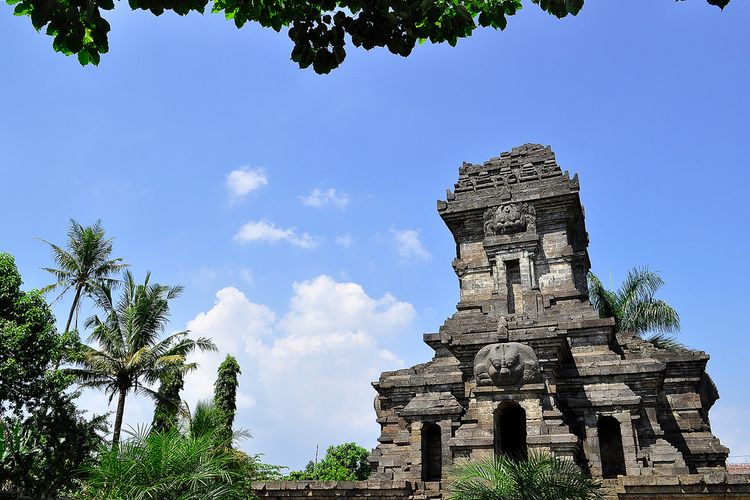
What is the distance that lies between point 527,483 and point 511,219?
41.1 feet

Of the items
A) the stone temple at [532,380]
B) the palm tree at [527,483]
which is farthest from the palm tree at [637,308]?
the palm tree at [527,483]

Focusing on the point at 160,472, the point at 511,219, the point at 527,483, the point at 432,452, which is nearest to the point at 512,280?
the point at 511,219

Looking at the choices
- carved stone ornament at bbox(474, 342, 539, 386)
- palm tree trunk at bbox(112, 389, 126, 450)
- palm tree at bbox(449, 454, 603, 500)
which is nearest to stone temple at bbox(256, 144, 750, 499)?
carved stone ornament at bbox(474, 342, 539, 386)

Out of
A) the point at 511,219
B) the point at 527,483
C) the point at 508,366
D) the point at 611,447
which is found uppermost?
the point at 511,219

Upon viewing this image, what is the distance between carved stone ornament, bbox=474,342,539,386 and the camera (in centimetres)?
1453

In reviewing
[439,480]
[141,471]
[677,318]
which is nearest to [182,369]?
[439,480]

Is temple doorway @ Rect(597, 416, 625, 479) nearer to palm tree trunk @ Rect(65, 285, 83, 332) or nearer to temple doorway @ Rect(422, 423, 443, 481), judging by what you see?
temple doorway @ Rect(422, 423, 443, 481)

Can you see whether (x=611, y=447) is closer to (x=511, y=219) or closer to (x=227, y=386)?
(x=511, y=219)

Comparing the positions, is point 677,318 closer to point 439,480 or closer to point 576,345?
point 576,345

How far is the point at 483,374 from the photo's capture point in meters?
14.8

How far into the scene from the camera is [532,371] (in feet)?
47.6

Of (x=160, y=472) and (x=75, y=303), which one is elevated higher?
(x=75, y=303)

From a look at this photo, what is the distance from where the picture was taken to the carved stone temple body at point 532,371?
48.3 ft

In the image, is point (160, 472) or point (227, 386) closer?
point (160, 472)
